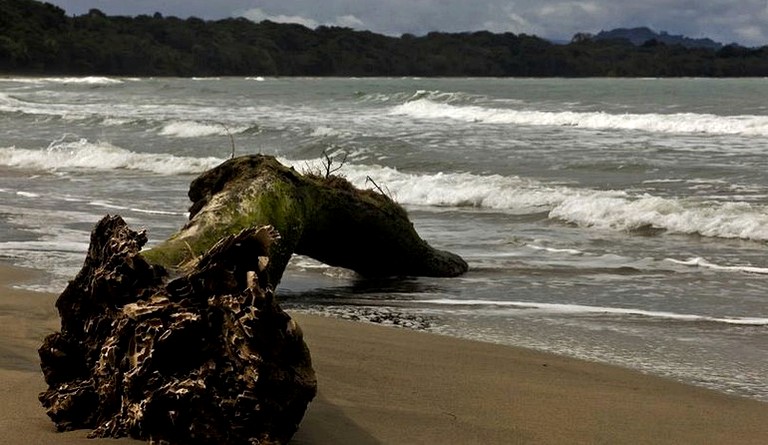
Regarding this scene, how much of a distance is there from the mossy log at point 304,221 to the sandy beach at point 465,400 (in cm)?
86

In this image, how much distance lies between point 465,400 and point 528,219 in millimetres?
7311

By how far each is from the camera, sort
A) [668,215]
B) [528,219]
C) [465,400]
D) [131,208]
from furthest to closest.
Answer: [131,208] → [528,219] → [668,215] → [465,400]

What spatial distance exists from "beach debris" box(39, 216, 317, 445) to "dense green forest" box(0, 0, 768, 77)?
353ft

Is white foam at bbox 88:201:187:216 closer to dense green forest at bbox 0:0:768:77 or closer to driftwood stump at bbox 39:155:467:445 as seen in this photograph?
driftwood stump at bbox 39:155:467:445

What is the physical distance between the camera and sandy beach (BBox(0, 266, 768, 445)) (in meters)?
3.53

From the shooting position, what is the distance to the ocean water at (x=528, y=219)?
230 inches

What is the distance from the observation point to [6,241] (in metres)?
9.08

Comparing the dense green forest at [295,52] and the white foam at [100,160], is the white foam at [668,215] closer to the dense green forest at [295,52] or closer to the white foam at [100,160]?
the white foam at [100,160]

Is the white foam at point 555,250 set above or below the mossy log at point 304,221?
below

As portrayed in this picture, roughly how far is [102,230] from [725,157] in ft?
52.1

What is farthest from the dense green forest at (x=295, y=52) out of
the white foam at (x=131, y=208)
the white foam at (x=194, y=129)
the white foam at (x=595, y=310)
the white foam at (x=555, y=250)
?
the white foam at (x=595, y=310)

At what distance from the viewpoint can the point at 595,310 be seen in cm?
632

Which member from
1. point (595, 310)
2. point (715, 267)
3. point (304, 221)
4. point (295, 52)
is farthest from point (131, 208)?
point (295, 52)

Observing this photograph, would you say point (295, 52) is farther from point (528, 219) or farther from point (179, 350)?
point (179, 350)
